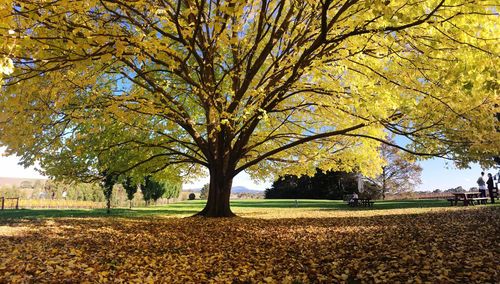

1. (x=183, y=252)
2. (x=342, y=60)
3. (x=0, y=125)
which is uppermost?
(x=342, y=60)

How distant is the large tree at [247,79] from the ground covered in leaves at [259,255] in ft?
10.2

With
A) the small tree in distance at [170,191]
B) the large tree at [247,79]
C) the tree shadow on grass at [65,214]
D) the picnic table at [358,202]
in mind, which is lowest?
the tree shadow on grass at [65,214]

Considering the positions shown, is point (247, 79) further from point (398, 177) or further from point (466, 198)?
point (398, 177)

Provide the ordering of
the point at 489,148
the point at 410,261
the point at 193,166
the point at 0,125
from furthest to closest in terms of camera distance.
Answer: the point at 193,166 → the point at 0,125 → the point at 489,148 → the point at 410,261

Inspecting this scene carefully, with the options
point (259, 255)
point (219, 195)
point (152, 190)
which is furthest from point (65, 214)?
point (152, 190)

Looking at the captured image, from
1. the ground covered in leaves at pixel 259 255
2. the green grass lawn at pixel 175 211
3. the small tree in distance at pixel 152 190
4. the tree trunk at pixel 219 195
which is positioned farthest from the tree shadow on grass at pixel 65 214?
the small tree in distance at pixel 152 190

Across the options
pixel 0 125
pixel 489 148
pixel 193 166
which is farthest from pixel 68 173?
pixel 489 148

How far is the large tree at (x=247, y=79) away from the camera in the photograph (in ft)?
25.9

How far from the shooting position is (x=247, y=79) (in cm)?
1257

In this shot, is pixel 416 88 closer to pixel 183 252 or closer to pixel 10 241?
pixel 183 252

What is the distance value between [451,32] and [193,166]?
14372mm

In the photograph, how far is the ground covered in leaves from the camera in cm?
573

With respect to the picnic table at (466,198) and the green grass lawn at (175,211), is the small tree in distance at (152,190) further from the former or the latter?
the picnic table at (466,198)

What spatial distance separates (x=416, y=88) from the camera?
11.1 metres
